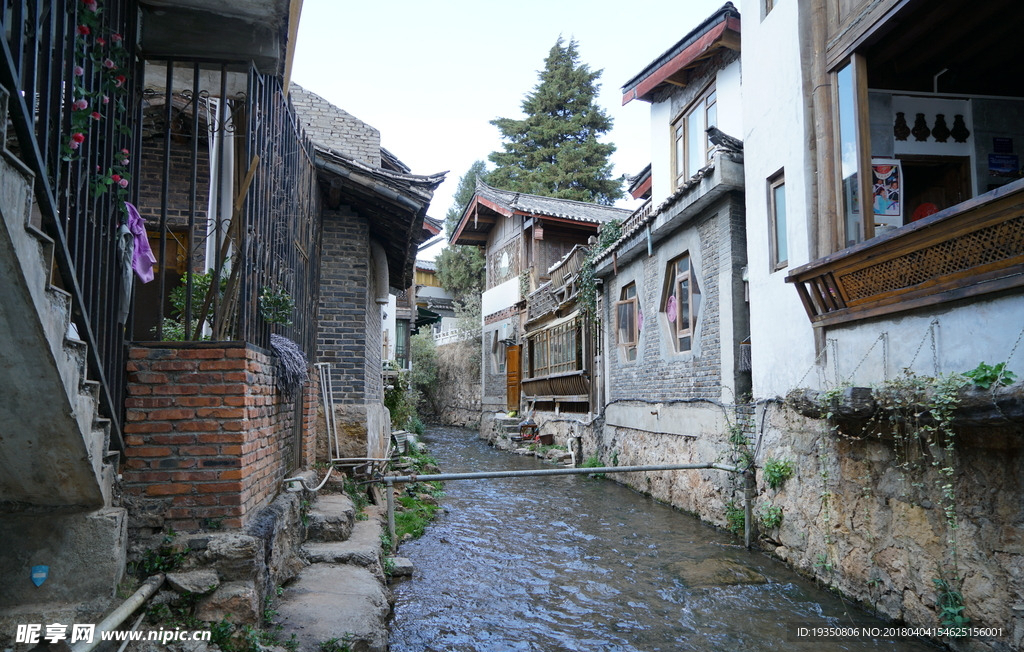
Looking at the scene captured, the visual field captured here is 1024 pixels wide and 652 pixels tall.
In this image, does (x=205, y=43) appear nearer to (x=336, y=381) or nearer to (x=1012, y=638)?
(x=336, y=381)

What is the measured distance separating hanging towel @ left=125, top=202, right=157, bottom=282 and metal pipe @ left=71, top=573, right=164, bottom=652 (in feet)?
5.13

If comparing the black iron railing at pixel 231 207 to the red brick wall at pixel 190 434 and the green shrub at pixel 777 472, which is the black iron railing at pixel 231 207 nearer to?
the red brick wall at pixel 190 434

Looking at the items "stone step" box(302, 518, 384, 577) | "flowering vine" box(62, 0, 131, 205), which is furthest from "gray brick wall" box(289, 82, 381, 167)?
"flowering vine" box(62, 0, 131, 205)

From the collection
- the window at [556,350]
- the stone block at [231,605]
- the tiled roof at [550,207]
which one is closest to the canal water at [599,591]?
the stone block at [231,605]

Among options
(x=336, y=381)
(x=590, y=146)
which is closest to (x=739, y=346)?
(x=336, y=381)

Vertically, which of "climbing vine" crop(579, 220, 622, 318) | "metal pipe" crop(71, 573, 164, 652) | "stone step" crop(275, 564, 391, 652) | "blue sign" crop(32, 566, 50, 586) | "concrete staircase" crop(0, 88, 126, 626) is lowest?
"stone step" crop(275, 564, 391, 652)

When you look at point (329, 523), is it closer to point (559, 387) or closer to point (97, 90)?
point (97, 90)

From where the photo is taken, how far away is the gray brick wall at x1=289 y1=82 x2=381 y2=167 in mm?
9477

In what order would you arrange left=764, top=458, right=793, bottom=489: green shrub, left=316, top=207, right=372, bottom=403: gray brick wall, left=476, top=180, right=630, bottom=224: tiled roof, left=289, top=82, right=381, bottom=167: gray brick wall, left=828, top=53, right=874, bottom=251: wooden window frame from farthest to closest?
left=476, top=180, right=630, bottom=224: tiled roof, left=289, top=82, right=381, bottom=167: gray brick wall, left=316, top=207, right=372, bottom=403: gray brick wall, left=764, top=458, right=793, bottom=489: green shrub, left=828, top=53, right=874, bottom=251: wooden window frame

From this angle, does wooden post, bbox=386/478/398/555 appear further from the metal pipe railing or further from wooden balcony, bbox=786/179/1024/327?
wooden balcony, bbox=786/179/1024/327

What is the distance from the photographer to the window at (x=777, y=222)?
23.3ft

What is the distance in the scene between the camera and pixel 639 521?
904 centimetres

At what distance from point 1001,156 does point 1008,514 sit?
12.7 ft

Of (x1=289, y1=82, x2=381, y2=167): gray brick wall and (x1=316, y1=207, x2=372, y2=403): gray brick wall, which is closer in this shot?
(x1=316, y1=207, x2=372, y2=403): gray brick wall
